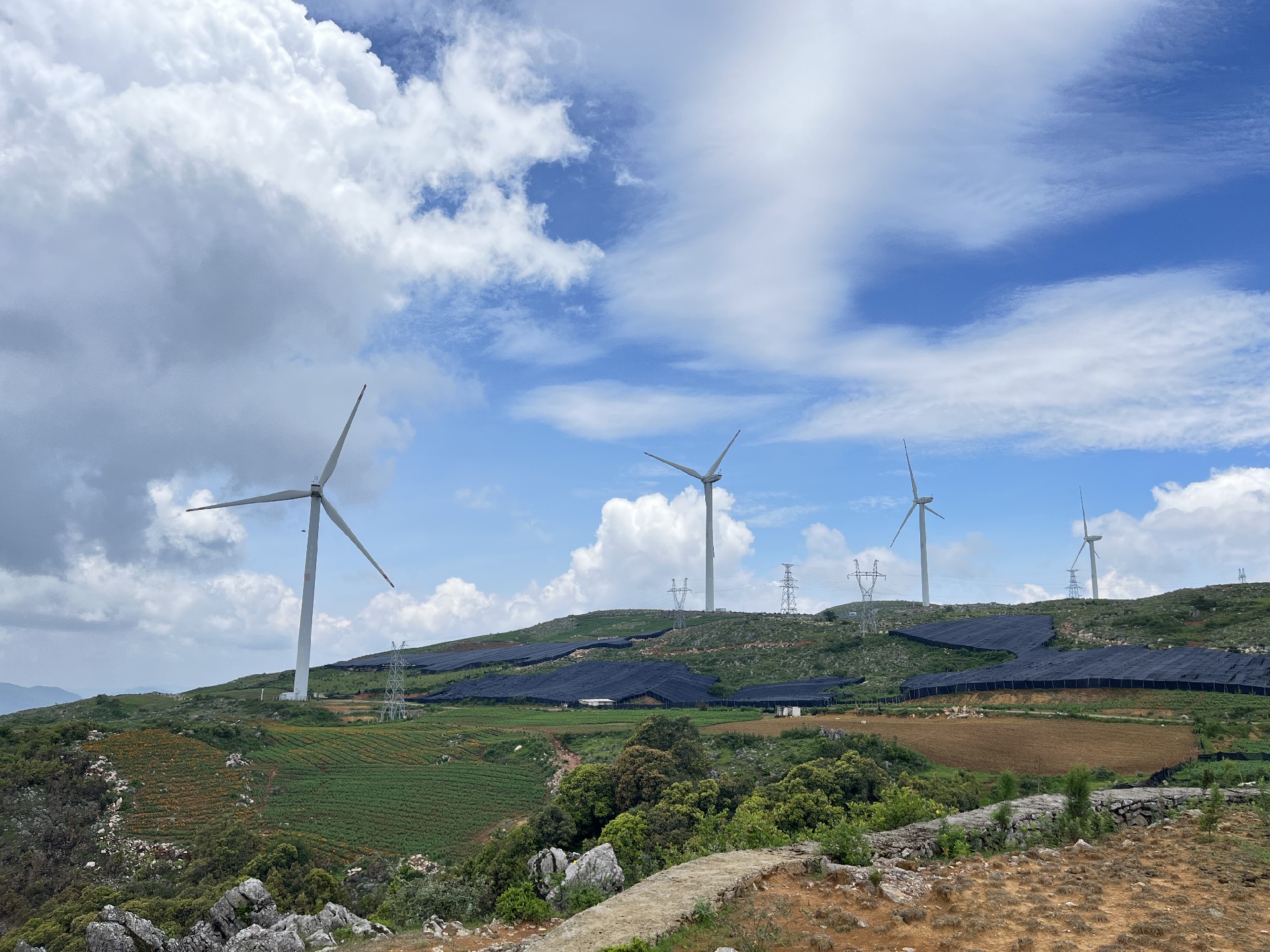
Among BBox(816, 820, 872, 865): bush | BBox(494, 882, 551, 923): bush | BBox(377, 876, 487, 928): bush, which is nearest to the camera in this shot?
BBox(816, 820, 872, 865): bush

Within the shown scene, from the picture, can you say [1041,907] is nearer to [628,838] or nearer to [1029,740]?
[628,838]

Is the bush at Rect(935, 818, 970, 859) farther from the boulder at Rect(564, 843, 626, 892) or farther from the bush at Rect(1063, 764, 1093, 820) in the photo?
the boulder at Rect(564, 843, 626, 892)

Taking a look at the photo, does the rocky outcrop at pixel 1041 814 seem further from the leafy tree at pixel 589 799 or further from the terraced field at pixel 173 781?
the terraced field at pixel 173 781

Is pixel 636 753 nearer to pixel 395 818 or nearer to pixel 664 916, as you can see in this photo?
pixel 395 818

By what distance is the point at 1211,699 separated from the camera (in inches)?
2148

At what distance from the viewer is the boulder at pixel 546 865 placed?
25.8 metres

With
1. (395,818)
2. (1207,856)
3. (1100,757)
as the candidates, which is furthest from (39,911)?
(1100,757)

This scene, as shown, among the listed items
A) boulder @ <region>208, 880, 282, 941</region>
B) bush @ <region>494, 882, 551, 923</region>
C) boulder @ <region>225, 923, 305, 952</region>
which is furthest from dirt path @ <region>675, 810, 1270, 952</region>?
boulder @ <region>208, 880, 282, 941</region>

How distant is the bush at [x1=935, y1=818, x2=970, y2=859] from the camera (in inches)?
695

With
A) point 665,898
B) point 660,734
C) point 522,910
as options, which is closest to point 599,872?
point 522,910

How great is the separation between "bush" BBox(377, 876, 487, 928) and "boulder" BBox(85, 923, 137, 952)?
7969 mm

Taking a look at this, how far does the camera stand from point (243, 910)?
27.8m

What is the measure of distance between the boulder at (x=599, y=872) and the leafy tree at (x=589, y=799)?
8.08 metres

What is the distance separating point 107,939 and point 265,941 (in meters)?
6.53
